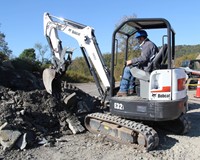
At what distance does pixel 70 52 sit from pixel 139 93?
2.06 m

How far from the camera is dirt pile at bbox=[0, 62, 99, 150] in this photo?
5719 mm

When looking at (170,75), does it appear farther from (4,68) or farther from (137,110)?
(4,68)

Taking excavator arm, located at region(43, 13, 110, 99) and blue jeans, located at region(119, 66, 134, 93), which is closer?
blue jeans, located at region(119, 66, 134, 93)

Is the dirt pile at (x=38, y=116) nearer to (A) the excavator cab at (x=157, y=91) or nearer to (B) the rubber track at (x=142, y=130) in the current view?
(B) the rubber track at (x=142, y=130)

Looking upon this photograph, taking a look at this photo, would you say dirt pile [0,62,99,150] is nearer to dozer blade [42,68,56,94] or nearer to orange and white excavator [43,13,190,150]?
dozer blade [42,68,56,94]

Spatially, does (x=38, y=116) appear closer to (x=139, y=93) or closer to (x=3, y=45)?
(x=139, y=93)

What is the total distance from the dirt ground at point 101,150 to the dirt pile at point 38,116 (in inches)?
8.8

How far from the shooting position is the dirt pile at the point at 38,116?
572cm

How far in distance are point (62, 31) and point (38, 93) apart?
1597mm

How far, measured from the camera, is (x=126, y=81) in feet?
21.0

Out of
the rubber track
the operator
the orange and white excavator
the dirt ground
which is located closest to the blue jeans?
the operator

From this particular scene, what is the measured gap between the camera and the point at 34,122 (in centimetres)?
671

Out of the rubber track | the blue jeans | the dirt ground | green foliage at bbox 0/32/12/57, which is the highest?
green foliage at bbox 0/32/12/57

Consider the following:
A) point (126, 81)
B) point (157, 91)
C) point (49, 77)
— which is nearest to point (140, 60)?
point (126, 81)
